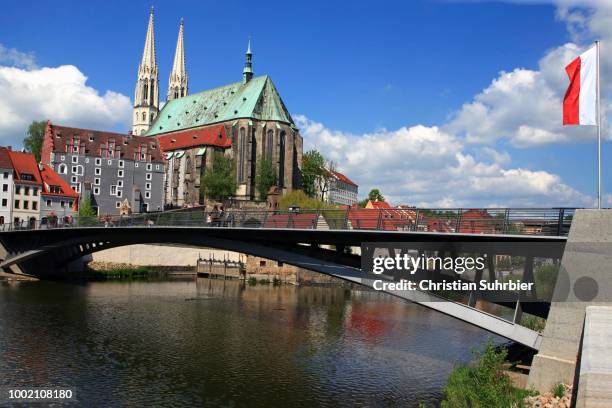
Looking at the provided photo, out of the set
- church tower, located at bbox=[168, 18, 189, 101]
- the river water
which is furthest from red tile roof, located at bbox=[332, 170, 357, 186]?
the river water

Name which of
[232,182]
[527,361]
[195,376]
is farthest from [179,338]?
[232,182]

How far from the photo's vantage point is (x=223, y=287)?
6775cm

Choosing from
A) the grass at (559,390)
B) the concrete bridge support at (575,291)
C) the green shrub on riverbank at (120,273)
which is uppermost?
the concrete bridge support at (575,291)

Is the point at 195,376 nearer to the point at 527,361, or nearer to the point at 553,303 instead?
the point at 527,361

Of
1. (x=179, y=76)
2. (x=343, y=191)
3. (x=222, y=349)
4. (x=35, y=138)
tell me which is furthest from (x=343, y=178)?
(x=222, y=349)

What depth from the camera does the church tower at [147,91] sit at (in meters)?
154

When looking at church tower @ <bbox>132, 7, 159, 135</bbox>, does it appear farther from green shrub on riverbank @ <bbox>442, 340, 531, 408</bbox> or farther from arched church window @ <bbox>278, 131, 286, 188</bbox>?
green shrub on riverbank @ <bbox>442, 340, 531, 408</bbox>

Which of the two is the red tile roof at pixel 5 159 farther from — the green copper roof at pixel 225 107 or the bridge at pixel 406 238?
the bridge at pixel 406 238

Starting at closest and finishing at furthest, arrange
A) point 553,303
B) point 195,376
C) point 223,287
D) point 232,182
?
point 553,303
point 195,376
point 223,287
point 232,182

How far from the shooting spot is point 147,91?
6142 inches

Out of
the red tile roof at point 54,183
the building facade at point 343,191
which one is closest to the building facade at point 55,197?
the red tile roof at point 54,183

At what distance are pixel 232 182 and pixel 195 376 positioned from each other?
3441 inches

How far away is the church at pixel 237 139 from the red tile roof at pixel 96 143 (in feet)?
17.0

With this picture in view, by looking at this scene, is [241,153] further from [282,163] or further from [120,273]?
[120,273]
